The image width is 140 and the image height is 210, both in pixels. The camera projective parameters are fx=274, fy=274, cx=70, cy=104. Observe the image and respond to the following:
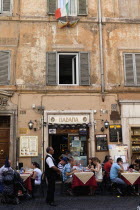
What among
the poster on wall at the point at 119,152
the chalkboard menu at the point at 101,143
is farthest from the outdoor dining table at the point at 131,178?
the chalkboard menu at the point at 101,143

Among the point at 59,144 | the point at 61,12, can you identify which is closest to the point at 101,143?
the point at 59,144

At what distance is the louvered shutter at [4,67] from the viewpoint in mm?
12320

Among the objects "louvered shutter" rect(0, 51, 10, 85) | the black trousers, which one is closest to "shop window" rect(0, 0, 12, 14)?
"louvered shutter" rect(0, 51, 10, 85)

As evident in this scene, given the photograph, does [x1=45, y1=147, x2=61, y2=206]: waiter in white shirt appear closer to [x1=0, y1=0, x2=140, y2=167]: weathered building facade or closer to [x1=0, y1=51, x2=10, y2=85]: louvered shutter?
[x1=0, y1=0, x2=140, y2=167]: weathered building facade

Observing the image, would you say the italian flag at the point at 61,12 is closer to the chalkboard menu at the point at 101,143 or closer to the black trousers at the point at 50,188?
the chalkboard menu at the point at 101,143

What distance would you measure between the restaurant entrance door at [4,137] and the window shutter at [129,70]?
19.0 feet

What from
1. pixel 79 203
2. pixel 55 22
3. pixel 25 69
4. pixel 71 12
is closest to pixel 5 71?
pixel 25 69

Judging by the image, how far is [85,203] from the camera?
7.91 meters

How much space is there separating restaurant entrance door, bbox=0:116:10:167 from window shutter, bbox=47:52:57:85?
2562 mm

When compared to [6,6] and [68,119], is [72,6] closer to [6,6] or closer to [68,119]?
[6,6]

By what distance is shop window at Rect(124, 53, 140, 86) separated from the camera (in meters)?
12.8

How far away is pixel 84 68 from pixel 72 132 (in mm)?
3034

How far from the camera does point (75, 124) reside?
40.3 feet

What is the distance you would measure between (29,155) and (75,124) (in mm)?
2427
